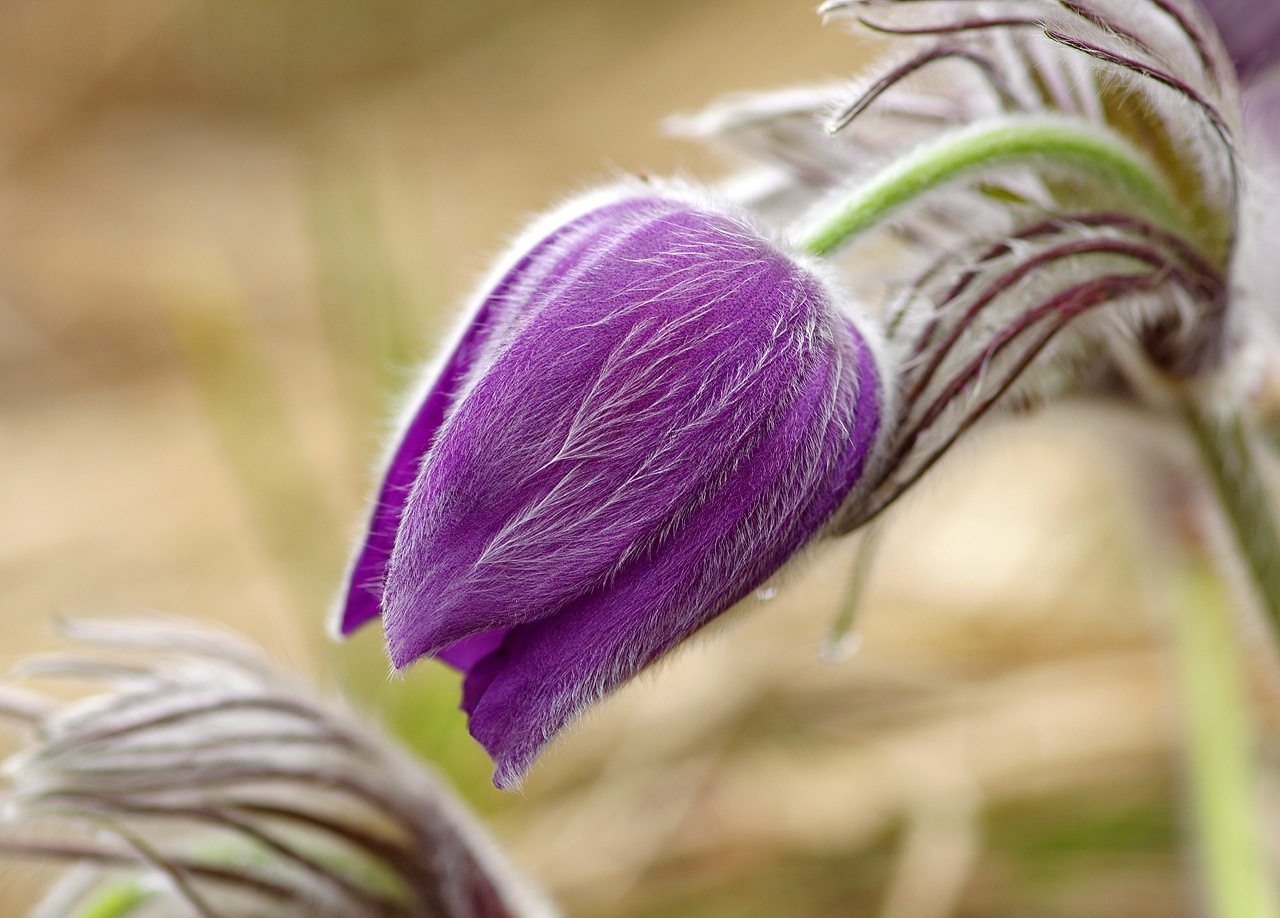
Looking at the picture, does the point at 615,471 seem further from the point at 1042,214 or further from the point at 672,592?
the point at 1042,214

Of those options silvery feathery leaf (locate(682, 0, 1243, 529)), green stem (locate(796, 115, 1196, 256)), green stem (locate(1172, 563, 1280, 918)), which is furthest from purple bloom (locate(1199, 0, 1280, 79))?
green stem (locate(1172, 563, 1280, 918))

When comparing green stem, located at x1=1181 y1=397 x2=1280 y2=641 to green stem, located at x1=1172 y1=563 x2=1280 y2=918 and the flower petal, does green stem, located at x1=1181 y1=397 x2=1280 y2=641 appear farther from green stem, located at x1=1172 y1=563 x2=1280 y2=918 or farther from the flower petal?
the flower petal

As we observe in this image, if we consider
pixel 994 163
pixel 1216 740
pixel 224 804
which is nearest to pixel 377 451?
pixel 224 804

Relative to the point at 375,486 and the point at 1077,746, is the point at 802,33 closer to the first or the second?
the point at 1077,746

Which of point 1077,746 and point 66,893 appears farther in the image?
point 1077,746

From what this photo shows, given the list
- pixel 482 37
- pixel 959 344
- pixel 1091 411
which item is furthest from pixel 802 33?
pixel 959 344

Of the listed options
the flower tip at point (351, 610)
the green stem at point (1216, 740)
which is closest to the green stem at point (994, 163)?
the flower tip at point (351, 610)
